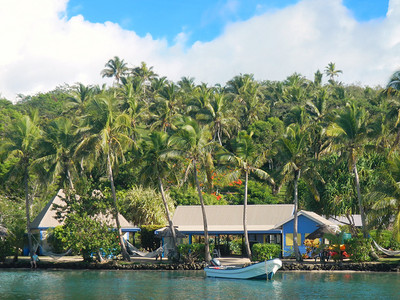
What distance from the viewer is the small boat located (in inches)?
1410

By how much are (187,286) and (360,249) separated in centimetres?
1462

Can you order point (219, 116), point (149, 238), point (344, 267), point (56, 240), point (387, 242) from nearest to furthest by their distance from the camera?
point (344, 267), point (387, 242), point (56, 240), point (149, 238), point (219, 116)

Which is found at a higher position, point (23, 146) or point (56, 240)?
point (23, 146)

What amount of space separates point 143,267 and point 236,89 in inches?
1882

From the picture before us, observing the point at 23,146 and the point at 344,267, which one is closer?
the point at 344,267

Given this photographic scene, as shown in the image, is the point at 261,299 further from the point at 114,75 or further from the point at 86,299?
the point at 114,75

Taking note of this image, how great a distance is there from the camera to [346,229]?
49.9 m

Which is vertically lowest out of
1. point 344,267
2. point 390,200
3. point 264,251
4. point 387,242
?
point 344,267

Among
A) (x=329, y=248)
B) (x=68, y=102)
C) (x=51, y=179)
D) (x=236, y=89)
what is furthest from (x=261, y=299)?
(x=236, y=89)

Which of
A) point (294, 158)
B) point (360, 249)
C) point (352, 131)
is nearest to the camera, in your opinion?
point (360, 249)

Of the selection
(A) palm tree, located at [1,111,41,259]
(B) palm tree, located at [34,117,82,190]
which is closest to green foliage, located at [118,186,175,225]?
(B) palm tree, located at [34,117,82,190]

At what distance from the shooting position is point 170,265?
4172cm

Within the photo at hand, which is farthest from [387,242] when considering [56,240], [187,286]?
[56,240]

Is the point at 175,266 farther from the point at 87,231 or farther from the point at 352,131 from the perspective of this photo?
the point at 352,131
